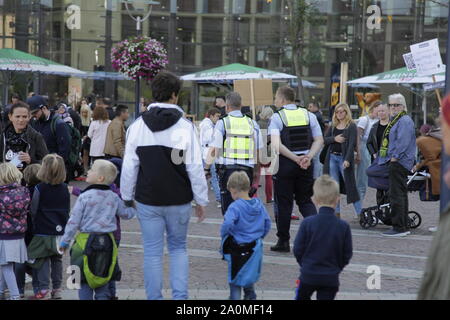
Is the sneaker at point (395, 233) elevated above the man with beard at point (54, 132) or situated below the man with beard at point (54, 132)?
below

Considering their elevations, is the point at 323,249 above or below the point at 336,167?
above

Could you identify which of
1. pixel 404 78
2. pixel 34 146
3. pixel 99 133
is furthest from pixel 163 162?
pixel 404 78

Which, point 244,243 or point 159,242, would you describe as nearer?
point 159,242

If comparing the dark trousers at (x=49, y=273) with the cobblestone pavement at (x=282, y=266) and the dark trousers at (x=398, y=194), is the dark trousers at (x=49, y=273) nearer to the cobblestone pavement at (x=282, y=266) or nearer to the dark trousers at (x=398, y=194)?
the cobblestone pavement at (x=282, y=266)

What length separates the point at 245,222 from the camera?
22.3ft

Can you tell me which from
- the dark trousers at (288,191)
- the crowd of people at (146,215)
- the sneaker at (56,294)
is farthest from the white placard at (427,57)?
the sneaker at (56,294)

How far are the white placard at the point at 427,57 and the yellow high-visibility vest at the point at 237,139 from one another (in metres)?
2.82

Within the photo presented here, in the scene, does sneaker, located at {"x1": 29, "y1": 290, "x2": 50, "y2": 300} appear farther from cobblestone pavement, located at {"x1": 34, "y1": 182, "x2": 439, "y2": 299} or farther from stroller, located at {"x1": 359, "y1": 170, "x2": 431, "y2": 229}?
stroller, located at {"x1": 359, "y1": 170, "x2": 431, "y2": 229}

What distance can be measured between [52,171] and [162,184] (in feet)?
4.34

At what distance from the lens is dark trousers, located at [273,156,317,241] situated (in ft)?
31.1

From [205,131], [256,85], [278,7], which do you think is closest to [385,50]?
[278,7]

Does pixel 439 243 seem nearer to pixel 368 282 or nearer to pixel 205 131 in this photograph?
pixel 368 282

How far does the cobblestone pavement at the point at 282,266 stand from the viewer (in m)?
7.56

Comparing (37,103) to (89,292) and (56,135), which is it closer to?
(56,135)
